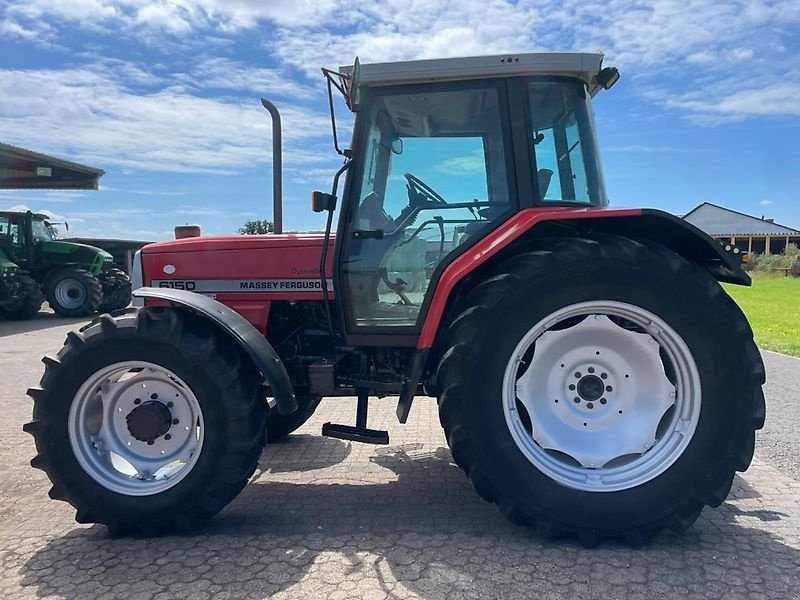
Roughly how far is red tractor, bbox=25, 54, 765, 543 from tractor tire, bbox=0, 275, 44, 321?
14.2 m

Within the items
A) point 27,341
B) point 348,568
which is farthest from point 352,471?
point 27,341

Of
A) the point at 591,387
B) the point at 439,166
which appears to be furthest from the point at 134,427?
the point at 591,387

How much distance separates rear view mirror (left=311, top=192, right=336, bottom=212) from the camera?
3.43 metres

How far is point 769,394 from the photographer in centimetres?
660

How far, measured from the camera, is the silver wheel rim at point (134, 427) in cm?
330

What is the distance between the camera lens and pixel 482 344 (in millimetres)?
3045

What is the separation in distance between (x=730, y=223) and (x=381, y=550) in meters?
60.1

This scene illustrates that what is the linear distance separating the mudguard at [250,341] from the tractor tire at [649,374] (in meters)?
0.80

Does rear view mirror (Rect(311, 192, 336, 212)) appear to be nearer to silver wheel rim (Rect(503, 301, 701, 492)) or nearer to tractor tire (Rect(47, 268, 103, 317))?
silver wheel rim (Rect(503, 301, 701, 492))

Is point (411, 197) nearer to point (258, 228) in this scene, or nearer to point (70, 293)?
point (258, 228)

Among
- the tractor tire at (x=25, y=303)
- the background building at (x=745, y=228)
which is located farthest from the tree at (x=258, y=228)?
the background building at (x=745, y=228)

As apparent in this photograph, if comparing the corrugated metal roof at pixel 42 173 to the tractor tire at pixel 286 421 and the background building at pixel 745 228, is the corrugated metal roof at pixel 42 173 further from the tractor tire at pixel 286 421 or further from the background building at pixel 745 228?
the background building at pixel 745 228

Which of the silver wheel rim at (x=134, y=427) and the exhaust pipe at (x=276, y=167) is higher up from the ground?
the exhaust pipe at (x=276, y=167)

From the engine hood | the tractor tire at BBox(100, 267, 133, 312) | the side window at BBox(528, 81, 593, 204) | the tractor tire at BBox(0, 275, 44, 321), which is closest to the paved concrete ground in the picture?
the side window at BBox(528, 81, 593, 204)
